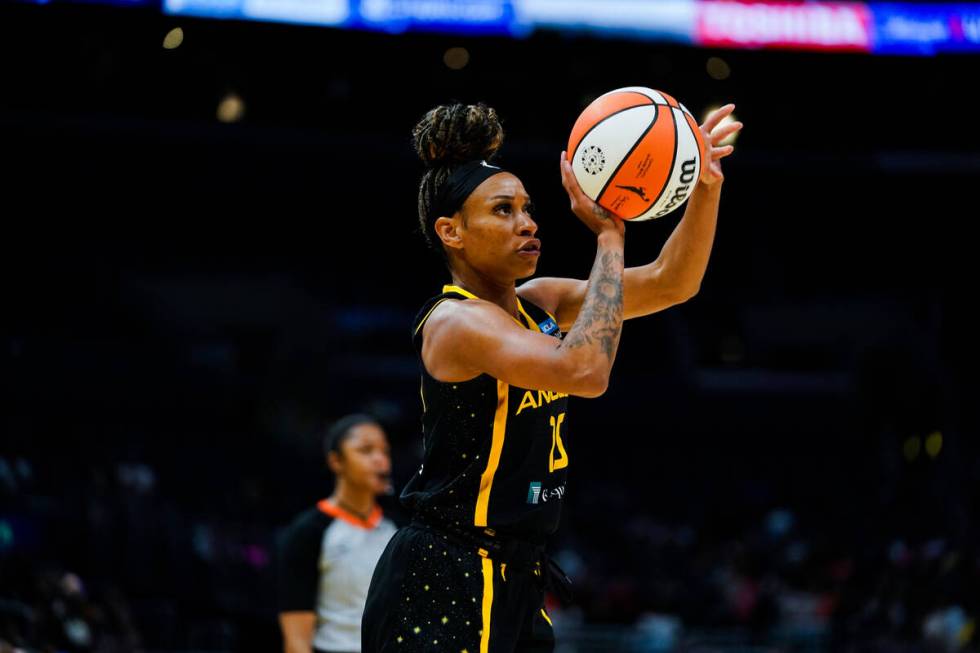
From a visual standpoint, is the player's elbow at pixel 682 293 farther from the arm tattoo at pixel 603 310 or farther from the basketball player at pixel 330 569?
the basketball player at pixel 330 569

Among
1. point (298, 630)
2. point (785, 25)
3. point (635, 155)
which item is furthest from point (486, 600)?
point (785, 25)

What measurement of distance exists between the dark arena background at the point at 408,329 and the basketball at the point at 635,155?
19.3 ft

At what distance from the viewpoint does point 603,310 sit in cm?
317

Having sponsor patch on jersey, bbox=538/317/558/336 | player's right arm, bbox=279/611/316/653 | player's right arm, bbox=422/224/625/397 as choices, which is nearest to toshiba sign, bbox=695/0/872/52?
player's right arm, bbox=279/611/316/653

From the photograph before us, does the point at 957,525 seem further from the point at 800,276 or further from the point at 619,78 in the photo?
the point at 619,78

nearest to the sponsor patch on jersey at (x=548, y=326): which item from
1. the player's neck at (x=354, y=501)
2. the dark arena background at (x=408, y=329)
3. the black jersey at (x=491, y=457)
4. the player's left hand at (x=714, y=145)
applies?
the black jersey at (x=491, y=457)

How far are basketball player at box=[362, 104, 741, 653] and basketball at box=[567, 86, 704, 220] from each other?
58mm

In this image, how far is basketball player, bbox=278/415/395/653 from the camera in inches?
209

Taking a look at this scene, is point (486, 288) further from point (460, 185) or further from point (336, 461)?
point (336, 461)

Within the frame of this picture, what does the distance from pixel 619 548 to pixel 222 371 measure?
20.8 ft

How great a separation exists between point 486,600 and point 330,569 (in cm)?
239

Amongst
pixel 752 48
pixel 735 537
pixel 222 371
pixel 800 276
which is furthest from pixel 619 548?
pixel 752 48

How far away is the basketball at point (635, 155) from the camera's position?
Answer: 11.0ft

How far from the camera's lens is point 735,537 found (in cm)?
1752
